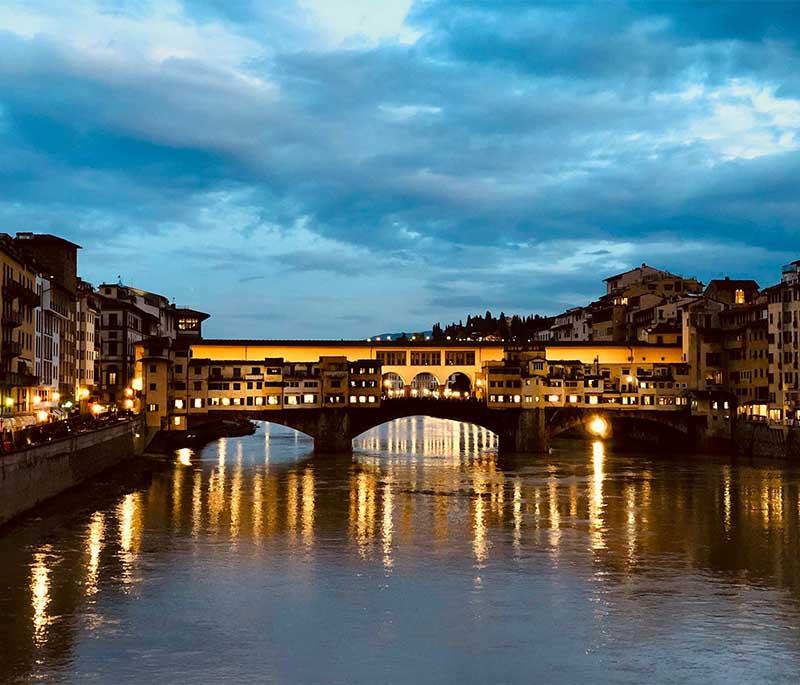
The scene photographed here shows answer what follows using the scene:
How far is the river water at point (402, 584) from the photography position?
91.4ft

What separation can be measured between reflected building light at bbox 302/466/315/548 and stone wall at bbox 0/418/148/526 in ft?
43.1

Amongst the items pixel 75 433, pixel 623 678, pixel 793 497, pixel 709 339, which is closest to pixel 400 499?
pixel 75 433

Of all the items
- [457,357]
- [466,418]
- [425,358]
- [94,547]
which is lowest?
[94,547]

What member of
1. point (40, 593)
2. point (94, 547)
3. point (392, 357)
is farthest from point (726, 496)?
point (392, 357)

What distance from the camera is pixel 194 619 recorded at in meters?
32.1

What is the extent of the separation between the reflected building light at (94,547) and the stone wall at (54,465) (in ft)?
10.5

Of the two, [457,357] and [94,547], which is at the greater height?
[457,357]

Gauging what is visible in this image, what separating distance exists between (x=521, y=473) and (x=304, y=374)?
103 feet

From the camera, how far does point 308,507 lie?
5812 centimetres

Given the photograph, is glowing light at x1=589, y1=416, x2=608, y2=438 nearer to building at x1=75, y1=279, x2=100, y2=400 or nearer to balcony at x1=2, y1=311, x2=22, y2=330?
building at x1=75, y1=279, x2=100, y2=400

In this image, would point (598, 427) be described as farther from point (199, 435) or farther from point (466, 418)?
point (199, 435)

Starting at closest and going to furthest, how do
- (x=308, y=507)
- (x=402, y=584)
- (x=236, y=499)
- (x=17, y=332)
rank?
1. (x=402, y=584)
2. (x=308, y=507)
3. (x=236, y=499)
4. (x=17, y=332)

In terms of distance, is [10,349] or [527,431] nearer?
[10,349]

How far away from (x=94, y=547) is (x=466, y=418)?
65.6m
